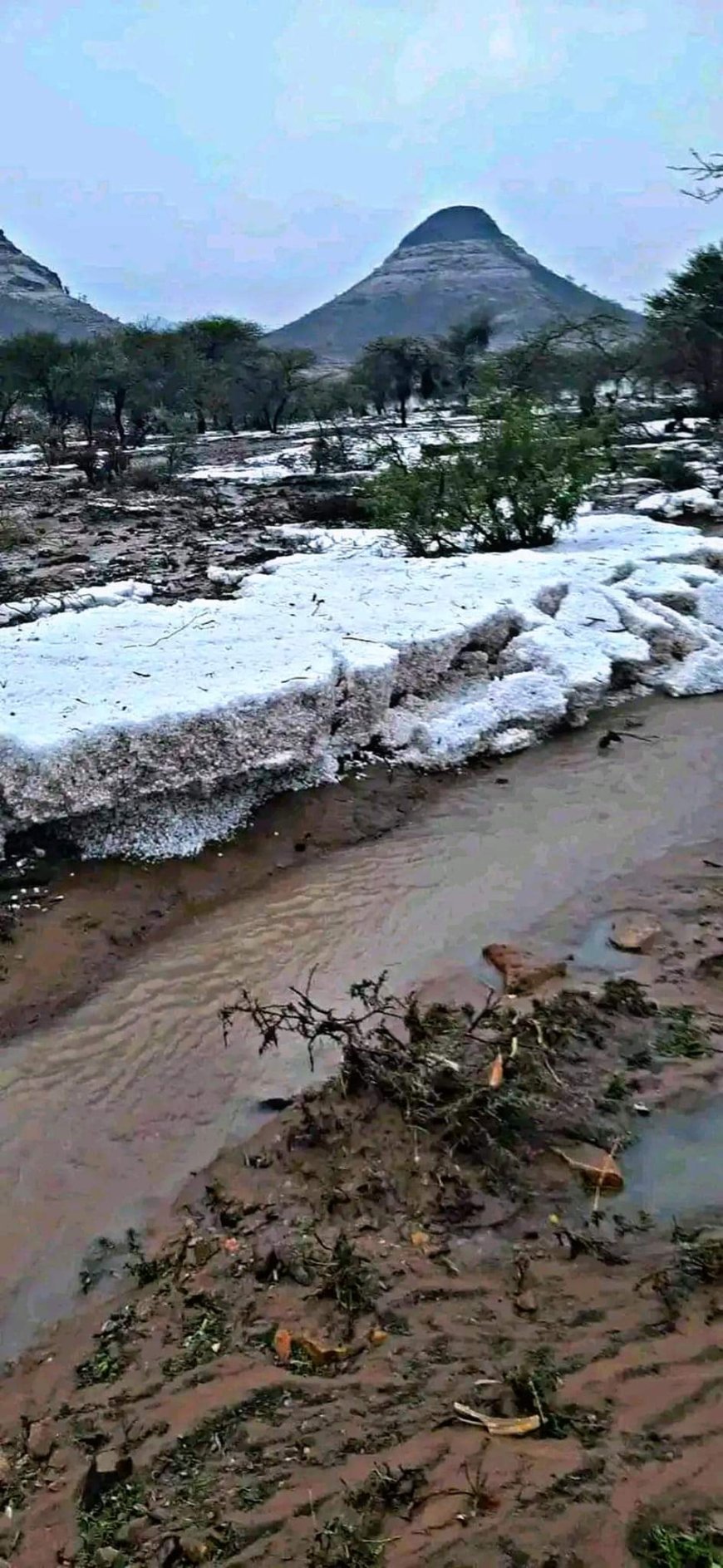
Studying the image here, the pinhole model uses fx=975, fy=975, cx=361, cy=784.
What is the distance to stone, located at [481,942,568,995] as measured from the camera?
3.65 meters

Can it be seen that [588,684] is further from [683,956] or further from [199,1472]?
[199,1472]

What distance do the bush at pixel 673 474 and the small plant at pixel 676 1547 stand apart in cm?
1262

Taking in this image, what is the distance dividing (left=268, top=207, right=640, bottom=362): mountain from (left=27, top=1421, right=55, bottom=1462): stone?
293 ft

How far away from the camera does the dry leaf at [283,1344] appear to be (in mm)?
2248

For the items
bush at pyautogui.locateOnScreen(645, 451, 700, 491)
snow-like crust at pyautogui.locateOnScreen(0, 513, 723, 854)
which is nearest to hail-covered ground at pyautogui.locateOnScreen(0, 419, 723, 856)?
snow-like crust at pyautogui.locateOnScreen(0, 513, 723, 854)

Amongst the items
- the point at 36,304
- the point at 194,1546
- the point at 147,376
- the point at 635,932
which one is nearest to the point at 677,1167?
the point at 635,932

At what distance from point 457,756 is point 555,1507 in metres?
4.07

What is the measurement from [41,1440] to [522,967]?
2205 millimetres

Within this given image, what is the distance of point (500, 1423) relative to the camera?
200cm

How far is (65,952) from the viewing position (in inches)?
154

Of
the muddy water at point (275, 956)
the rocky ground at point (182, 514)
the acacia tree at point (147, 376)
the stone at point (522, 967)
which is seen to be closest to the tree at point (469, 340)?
the acacia tree at point (147, 376)

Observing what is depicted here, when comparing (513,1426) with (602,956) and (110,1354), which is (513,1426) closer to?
(110,1354)

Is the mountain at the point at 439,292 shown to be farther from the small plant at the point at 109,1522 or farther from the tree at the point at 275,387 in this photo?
the small plant at the point at 109,1522

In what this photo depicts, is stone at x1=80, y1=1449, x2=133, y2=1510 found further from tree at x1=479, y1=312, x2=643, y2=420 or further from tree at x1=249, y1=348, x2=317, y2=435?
tree at x1=249, y1=348, x2=317, y2=435
